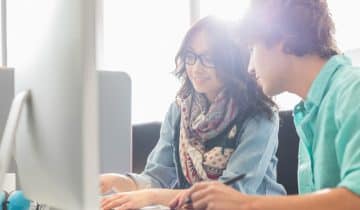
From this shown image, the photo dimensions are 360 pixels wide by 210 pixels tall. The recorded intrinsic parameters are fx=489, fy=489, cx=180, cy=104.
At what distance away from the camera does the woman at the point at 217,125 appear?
1.32 m

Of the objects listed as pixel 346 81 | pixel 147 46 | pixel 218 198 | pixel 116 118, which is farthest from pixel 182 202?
pixel 147 46

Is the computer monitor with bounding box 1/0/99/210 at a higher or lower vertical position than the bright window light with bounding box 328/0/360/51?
lower

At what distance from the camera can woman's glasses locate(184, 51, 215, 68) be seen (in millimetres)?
1370

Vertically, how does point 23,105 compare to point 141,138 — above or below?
above

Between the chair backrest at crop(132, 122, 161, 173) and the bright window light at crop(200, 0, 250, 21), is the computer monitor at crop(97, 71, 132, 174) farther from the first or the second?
the chair backrest at crop(132, 122, 161, 173)

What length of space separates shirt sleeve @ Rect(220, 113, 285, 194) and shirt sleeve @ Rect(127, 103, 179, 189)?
23 cm

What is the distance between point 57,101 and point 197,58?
81 cm

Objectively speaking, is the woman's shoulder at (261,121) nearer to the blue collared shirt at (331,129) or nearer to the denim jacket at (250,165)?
the denim jacket at (250,165)

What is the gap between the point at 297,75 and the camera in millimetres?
989

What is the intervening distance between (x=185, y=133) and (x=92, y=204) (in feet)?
3.17

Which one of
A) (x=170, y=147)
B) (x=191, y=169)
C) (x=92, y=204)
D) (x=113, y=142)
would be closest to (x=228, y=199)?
(x=92, y=204)

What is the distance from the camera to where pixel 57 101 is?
2.03 feet

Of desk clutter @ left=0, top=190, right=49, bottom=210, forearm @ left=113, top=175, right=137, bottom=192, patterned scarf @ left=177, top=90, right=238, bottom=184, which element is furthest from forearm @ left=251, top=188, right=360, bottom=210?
patterned scarf @ left=177, top=90, right=238, bottom=184

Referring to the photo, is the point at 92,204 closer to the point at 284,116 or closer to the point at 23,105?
the point at 23,105
